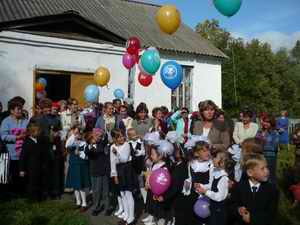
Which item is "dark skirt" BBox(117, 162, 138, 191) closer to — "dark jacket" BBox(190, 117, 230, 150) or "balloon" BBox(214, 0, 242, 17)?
"dark jacket" BBox(190, 117, 230, 150)

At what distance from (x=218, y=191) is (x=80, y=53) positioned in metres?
9.54

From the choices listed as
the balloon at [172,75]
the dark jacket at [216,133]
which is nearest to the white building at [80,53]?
the balloon at [172,75]

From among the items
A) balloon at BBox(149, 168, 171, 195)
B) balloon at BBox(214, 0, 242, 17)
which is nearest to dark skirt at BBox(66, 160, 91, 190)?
balloon at BBox(149, 168, 171, 195)

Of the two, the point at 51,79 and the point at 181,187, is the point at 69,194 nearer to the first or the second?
the point at 181,187

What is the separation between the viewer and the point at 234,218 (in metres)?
4.14

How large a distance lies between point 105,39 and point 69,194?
6.91m

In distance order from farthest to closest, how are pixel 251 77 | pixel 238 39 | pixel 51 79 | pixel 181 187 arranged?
1. pixel 238 39
2. pixel 251 77
3. pixel 51 79
4. pixel 181 187

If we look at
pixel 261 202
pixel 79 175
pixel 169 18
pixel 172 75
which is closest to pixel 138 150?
pixel 79 175

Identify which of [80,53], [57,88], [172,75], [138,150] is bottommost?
[138,150]

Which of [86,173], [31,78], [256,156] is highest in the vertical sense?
[31,78]

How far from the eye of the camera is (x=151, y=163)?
5.48 meters

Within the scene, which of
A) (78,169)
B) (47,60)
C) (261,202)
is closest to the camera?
(261,202)

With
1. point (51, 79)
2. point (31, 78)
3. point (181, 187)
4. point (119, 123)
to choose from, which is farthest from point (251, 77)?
point (181, 187)

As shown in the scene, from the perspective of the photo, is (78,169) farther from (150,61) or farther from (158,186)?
(150,61)
